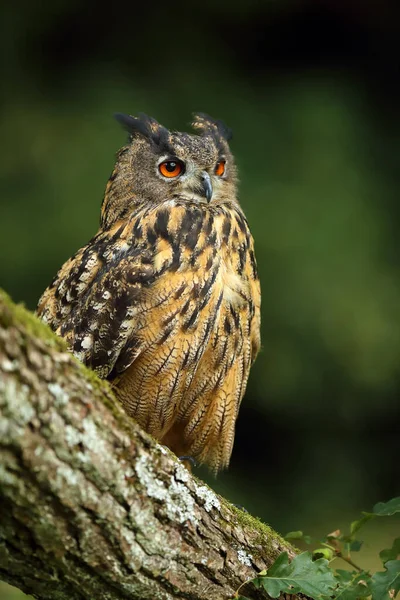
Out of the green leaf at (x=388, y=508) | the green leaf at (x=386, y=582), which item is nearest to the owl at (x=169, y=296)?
the green leaf at (x=388, y=508)

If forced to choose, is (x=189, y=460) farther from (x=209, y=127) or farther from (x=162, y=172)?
(x=209, y=127)

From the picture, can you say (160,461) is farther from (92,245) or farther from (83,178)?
(83,178)

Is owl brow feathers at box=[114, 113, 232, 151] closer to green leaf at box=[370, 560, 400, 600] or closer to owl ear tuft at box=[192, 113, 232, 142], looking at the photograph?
owl ear tuft at box=[192, 113, 232, 142]

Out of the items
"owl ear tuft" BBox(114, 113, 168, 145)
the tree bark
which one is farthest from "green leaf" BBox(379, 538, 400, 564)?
"owl ear tuft" BBox(114, 113, 168, 145)

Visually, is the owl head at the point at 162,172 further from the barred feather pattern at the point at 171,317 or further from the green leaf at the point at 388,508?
the green leaf at the point at 388,508

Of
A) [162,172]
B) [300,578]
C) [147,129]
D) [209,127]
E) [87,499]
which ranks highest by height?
[209,127]

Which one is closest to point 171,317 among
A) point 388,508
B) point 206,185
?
point 206,185
